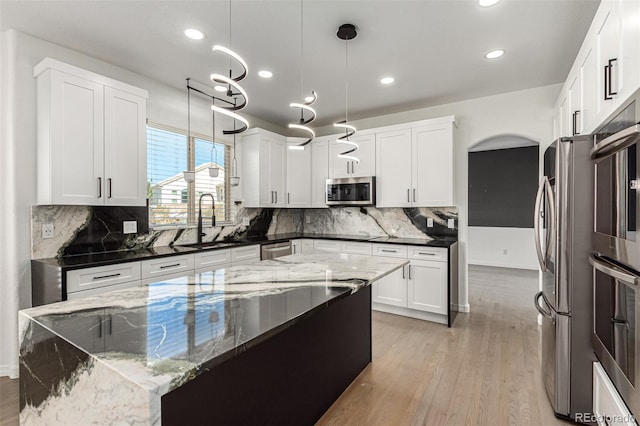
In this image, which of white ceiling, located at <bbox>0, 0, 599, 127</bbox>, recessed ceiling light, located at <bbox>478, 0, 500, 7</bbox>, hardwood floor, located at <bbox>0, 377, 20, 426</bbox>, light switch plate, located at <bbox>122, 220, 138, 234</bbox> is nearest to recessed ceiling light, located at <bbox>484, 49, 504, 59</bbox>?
white ceiling, located at <bbox>0, 0, 599, 127</bbox>

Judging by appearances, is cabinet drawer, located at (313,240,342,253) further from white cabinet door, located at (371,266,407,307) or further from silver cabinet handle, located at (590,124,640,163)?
silver cabinet handle, located at (590,124,640,163)

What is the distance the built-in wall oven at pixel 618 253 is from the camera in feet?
4.50

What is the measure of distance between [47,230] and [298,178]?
315cm

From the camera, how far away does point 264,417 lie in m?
1.53

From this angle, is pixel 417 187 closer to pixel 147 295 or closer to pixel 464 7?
pixel 464 7

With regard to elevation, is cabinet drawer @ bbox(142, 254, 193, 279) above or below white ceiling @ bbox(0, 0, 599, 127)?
below

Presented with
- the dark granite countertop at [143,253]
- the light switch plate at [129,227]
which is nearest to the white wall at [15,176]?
the dark granite countertop at [143,253]

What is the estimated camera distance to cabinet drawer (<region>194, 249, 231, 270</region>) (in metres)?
3.41

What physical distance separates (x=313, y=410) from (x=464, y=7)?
9.61 feet

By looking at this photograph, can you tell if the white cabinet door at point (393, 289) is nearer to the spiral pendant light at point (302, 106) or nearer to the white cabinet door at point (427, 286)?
the white cabinet door at point (427, 286)

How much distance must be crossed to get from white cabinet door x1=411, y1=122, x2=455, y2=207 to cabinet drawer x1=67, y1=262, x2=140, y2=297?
3.29 m

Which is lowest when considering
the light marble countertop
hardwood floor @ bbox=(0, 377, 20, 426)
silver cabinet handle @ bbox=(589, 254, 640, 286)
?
hardwood floor @ bbox=(0, 377, 20, 426)

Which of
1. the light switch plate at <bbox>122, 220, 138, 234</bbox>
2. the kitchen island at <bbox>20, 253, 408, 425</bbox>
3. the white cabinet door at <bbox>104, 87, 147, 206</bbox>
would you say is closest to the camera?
the kitchen island at <bbox>20, 253, 408, 425</bbox>

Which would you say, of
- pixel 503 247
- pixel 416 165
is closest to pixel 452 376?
pixel 416 165
